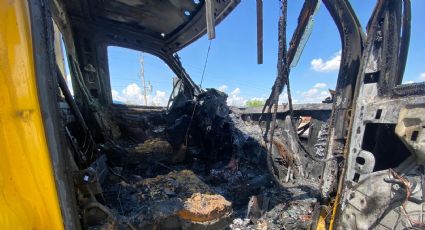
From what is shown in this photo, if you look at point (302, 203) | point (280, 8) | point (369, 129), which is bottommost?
point (302, 203)

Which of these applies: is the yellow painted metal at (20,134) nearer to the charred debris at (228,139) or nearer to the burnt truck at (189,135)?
the burnt truck at (189,135)

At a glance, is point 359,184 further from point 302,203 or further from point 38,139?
point 38,139

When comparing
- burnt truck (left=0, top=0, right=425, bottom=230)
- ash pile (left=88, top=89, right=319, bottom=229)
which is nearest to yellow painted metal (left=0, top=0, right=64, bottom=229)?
burnt truck (left=0, top=0, right=425, bottom=230)

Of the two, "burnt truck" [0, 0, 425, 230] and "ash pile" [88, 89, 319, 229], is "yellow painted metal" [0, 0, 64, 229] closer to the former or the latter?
"burnt truck" [0, 0, 425, 230]

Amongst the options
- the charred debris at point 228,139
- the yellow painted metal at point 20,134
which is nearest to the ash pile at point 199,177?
the charred debris at point 228,139

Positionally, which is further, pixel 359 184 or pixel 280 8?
A: pixel 280 8

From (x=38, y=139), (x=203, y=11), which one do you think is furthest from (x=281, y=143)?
(x=38, y=139)

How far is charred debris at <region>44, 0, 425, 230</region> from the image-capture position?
135 centimetres

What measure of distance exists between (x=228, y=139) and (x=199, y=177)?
2.83ft

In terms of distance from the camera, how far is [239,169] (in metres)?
3.15

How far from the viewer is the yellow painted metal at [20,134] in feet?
3.00

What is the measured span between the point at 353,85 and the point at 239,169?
185 cm

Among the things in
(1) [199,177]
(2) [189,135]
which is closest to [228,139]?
(2) [189,135]

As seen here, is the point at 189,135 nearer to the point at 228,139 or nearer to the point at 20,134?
the point at 228,139
